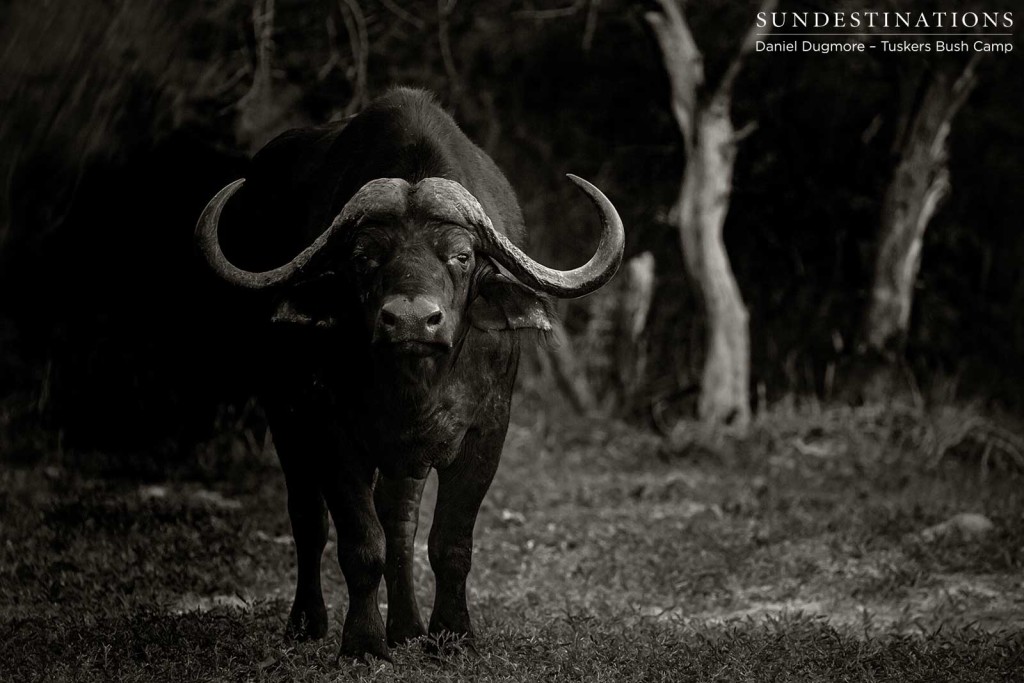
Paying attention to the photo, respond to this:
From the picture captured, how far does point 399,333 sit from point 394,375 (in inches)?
13.2

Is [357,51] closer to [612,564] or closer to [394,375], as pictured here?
[612,564]

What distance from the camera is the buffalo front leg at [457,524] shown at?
5.15 meters

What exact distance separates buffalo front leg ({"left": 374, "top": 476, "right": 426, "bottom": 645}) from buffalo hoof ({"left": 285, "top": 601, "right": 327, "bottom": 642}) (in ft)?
1.30

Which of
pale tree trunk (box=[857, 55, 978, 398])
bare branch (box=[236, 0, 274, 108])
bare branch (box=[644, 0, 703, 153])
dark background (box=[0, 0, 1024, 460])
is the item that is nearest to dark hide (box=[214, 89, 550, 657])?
dark background (box=[0, 0, 1024, 460])

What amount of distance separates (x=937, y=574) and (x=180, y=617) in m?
4.04

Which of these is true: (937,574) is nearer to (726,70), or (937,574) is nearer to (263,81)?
(726,70)

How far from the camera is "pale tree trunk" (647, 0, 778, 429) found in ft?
36.1

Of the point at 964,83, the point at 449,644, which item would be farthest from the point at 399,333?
the point at 964,83

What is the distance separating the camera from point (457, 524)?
5.16 m

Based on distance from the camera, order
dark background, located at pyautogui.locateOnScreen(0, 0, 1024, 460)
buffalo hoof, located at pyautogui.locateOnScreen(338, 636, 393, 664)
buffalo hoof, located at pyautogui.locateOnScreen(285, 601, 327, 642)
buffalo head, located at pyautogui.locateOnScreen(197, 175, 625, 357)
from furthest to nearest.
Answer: dark background, located at pyautogui.locateOnScreen(0, 0, 1024, 460)
buffalo hoof, located at pyautogui.locateOnScreen(285, 601, 327, 642)
buffalo hoof, located at pyautogui.locateOnScreen(338, 636, 393, 664)
buffalo head, located at pyautogui.locateOnScreen(197, 175, 625, 357)

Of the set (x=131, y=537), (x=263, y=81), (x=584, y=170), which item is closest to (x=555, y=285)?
(x=131, y=537)

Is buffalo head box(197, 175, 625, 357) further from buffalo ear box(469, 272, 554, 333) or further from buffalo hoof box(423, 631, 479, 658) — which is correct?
buffalo hoof box(423, 631, 479, 658)

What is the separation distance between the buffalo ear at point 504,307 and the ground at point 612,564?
1.32 meters

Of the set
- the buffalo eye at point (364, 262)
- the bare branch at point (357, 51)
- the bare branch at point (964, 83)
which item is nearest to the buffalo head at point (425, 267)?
the buffalo eye at point (364, 262)
